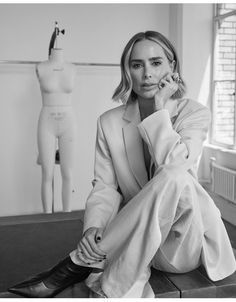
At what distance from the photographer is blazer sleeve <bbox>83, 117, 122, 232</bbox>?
187 cm

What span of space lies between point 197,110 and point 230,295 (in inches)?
32.0

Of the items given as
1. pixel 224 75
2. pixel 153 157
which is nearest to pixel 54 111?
pixel 224 75

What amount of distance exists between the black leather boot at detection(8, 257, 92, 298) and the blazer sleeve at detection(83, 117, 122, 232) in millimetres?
190

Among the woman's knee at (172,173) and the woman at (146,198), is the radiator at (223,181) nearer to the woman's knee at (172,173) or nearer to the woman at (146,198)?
the woman at (146,198)

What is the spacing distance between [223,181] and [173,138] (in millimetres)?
3097

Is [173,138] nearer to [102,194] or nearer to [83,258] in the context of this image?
[102,194]

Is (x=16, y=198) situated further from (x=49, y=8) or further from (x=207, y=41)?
(x=207, y=41)

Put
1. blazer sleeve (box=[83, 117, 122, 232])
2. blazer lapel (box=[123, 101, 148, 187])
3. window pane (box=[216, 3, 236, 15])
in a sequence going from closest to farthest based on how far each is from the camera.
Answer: blazer sleeve (box=[83, 117, 122, 232]), blazer lapel (box=[123, 101, 148, 187]), window pane (box=[216, 3, 236, 15])

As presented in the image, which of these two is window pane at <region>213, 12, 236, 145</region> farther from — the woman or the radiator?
the woman

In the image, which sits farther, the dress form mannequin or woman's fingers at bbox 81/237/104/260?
the dress form mannequin

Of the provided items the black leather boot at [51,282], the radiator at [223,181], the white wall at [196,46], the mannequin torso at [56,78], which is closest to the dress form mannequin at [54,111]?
the mannequin torso at [56,78]

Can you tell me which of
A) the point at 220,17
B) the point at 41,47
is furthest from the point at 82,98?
the point at 220,17

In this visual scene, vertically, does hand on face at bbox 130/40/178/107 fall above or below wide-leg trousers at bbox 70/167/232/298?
above

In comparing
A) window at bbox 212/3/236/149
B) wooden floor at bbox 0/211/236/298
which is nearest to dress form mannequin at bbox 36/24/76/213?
wooden floor at bbox 0/211/236/298
